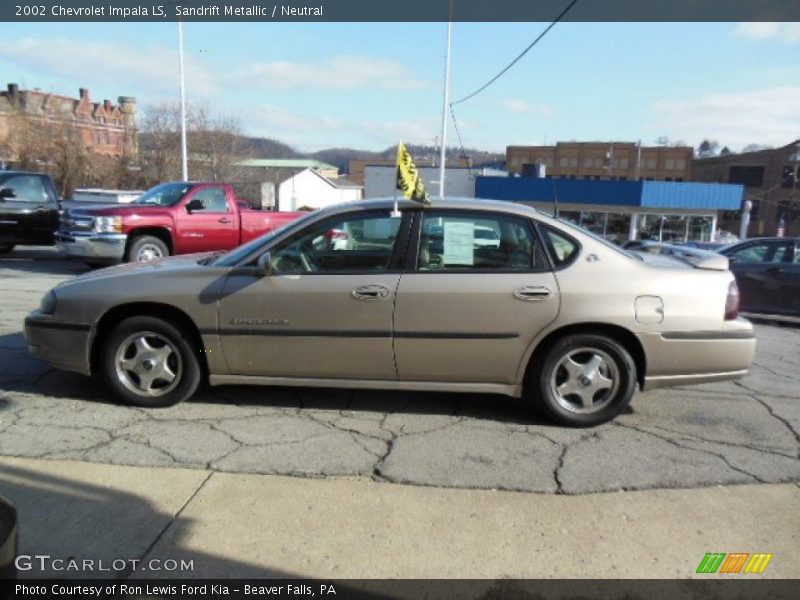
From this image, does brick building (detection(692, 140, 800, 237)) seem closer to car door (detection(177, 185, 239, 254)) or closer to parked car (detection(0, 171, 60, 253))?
car door (detection(177, 185, 239, 254))

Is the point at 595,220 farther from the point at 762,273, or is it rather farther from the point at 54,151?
the point at 54,151

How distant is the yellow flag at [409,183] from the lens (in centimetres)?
423

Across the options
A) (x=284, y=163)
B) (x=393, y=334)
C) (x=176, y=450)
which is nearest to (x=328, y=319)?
(x=393, y=334)

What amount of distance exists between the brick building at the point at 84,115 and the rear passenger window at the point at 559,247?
119 feet

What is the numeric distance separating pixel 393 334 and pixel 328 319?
17.7 inches

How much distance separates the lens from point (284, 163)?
335 ft

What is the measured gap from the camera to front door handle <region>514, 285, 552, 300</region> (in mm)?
4055

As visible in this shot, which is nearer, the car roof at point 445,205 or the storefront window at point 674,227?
the car roof at point 445,205

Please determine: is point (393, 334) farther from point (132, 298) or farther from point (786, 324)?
point (786, 324)

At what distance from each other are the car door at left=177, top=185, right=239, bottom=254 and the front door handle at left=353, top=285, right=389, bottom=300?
7.23m

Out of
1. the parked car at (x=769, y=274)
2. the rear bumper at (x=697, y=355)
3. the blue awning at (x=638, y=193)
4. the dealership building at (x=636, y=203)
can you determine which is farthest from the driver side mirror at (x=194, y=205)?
the dealership building at (x=636, y=203)

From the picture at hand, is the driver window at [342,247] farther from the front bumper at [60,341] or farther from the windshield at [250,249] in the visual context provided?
the front bumper at [60,341]

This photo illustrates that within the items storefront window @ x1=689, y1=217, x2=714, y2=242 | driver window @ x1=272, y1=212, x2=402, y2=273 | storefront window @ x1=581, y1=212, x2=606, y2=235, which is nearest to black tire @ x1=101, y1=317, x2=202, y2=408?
driver window @ x1=272, y1=212, x2=402, y2=273

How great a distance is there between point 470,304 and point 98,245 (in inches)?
318
